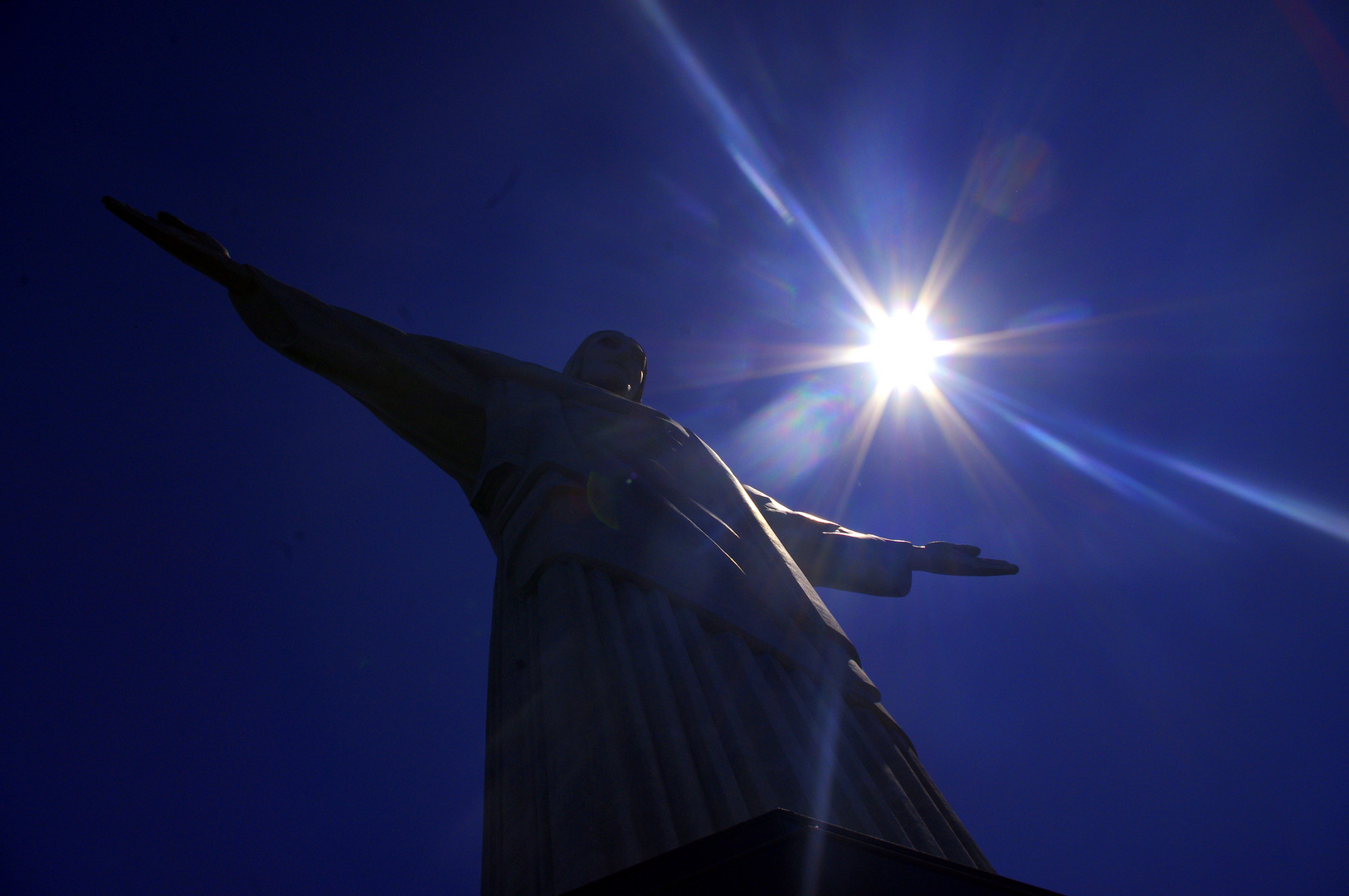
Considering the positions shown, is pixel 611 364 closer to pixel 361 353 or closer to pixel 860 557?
pixel 361 353

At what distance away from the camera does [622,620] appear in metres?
3.21

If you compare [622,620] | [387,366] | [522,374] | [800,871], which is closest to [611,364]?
[522,374]

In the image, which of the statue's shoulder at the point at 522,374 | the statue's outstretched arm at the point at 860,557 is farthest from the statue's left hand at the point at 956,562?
the statue's shoulder at the point at 522,374

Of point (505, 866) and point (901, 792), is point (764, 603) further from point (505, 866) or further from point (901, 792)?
point (505, 866)

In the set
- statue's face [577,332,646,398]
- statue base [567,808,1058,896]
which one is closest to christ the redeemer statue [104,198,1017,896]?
statue's face [577,332,646,398]

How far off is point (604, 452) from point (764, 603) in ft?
3.95

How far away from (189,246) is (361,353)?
3.16 feet

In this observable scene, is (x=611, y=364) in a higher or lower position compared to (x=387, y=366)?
higher

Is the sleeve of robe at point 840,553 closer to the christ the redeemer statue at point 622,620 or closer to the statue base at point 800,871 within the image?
the christ the redeemer statue at point 622,620

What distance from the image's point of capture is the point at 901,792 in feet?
9.72

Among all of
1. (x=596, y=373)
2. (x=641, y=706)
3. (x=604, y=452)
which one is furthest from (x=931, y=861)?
(x=596, y=373)

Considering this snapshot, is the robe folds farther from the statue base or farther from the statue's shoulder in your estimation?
the statue base

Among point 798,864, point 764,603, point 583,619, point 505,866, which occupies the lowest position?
point 798,864

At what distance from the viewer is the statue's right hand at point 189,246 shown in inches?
158
